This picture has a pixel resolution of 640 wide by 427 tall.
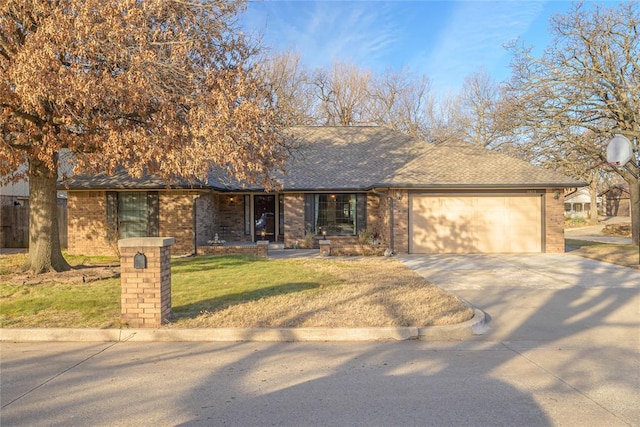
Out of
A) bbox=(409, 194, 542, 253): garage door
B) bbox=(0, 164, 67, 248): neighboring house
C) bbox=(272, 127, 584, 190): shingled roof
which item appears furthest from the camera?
bbox=(0, 164, 67, 248): neighboring house

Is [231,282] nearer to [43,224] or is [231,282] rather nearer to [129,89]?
[129,89]

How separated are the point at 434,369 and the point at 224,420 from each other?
244 centimetres

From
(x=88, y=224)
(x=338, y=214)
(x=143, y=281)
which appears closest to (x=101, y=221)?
(x=88, y=224)

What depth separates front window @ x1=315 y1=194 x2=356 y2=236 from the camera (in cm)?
1773

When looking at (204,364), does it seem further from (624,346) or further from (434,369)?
(624,346)

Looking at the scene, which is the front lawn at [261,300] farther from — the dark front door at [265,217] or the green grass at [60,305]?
the dark front door at [265,217]

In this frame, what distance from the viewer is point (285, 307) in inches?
286

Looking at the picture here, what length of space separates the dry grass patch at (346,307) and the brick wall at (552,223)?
8.30 meters

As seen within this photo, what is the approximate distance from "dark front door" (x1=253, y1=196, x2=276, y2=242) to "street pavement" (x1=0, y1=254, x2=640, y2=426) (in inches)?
514

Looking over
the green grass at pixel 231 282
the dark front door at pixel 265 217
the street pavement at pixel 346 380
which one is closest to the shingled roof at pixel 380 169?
the dark front door at pixel 265 217

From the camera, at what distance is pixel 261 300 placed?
25.5ft

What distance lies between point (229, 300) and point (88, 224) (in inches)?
433

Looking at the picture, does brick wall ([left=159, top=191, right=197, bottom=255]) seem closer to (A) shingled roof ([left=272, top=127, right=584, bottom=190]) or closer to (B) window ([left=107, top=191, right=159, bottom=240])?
(B) window ([left=107, top=191, right=159, bottom=240])

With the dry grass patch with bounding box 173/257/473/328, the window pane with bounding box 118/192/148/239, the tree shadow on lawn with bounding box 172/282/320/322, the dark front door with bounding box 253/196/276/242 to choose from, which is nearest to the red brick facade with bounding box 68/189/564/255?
the window pane with bounding box 118/192/148/239
